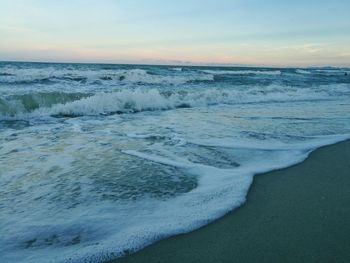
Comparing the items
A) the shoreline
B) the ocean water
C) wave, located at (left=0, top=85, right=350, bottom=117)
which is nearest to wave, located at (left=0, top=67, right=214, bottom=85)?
wave, located at (left=0, top=85, right=350, bottom=117)

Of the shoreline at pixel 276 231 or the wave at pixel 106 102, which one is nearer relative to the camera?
the shoreline at pixel 276 231

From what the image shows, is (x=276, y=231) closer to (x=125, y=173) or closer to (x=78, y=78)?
(x=125, y=173)

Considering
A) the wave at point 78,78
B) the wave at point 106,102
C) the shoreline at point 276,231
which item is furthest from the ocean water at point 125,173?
the wave at point 78,78

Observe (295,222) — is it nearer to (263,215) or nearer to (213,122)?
(263,215)

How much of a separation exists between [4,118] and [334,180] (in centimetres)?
928

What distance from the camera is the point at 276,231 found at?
312 cm

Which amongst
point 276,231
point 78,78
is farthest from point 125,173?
point 78,78

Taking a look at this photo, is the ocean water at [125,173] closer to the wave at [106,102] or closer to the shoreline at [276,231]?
the shoreline at [276,231]

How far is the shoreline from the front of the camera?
9.02 ft

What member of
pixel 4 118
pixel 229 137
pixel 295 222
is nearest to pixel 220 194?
pixel 295 222

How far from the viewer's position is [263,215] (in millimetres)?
3473

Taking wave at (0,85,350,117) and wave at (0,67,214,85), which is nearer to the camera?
wave at (0,85,350,117)

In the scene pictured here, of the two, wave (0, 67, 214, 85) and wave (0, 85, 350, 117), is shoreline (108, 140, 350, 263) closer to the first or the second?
wave (0, 85, 350, 117)

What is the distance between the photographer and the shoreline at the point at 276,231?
9.02 feet
